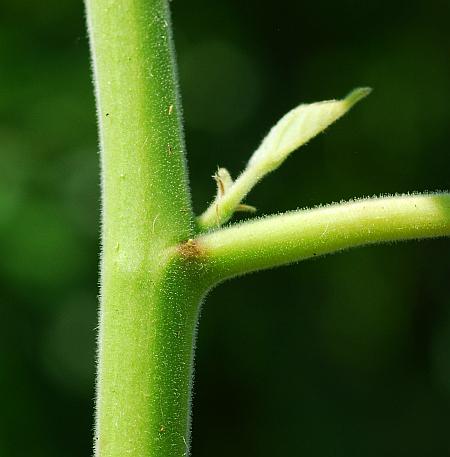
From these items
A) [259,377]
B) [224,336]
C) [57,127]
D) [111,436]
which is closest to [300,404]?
[259,377]

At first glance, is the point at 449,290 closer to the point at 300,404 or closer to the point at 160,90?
the point at 300,404

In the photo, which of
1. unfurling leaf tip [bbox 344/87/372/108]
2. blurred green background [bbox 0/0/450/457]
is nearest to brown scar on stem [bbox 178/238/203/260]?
unfurling leaf tip [bbox 344/87/372/108]

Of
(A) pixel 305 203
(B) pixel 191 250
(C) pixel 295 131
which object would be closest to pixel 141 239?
(B) pixel 191 250

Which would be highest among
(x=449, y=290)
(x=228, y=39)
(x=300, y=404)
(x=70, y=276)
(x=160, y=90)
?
(x=228, y=39)

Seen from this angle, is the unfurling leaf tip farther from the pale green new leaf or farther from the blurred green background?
the blurred green background

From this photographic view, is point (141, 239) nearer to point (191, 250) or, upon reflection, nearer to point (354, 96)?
point (191, 250)

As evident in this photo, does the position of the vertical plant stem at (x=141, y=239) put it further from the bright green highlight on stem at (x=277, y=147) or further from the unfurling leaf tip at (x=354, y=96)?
the unfurling leaf tip at (x=354, y=96)
